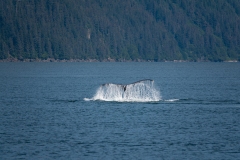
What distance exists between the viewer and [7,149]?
46.8m

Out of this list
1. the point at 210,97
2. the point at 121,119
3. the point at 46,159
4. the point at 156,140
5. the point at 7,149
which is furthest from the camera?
the point at 210,97

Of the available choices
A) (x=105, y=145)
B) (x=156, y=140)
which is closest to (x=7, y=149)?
(x=105, y=145)

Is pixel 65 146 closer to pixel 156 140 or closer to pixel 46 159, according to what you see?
pixel 46 159

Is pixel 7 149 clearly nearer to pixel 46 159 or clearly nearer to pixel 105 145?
pixel 46 159

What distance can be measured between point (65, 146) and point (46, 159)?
15.3 feet

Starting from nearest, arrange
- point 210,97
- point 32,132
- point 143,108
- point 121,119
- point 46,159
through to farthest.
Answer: point 46,159 < point 32,132 < point 121,119 < point 143,108 < point 210,97

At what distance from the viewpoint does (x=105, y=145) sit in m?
48.8

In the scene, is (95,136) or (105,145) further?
(95,136)

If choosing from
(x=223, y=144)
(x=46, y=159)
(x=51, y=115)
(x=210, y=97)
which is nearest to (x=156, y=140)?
(x=223, y=144)

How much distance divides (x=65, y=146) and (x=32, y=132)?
761 cm

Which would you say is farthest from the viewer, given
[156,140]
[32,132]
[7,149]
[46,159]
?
[32,132]

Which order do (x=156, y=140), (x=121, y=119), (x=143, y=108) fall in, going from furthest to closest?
(x=143, y=108)
(x=121, y=119)
(x=156, y=140)

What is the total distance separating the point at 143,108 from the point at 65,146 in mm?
24524

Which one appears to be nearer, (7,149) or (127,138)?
(7,149)
